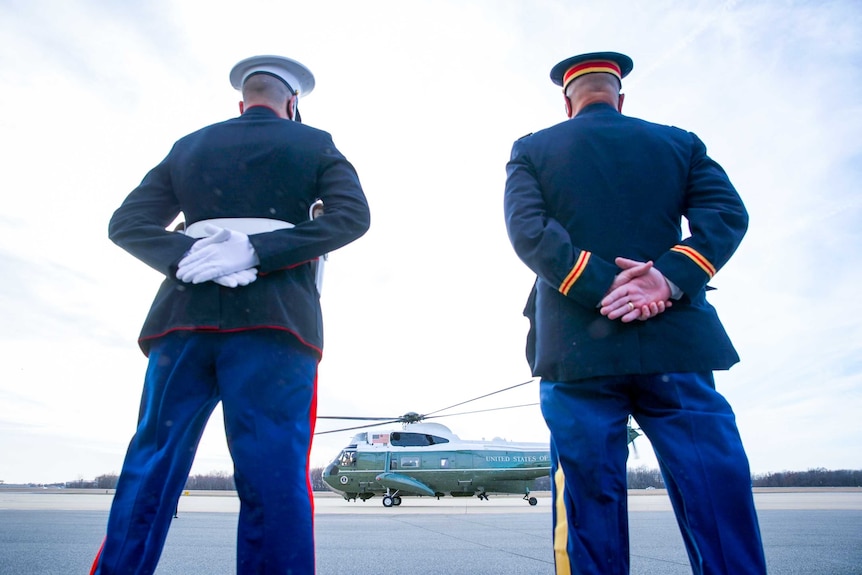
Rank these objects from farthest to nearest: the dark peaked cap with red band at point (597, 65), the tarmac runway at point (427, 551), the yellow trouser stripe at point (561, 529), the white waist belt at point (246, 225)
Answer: the tarmac runway at point (427, 551) < the dark peaked cap with red band at point (597, 65) < the white waist belt at point (246, 225) < the yellow trouser stripe at point (561, 529)

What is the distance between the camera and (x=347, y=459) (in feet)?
61.7

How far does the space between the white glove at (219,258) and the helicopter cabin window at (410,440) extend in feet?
58.7

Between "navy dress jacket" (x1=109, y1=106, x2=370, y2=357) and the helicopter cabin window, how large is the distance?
17648mm

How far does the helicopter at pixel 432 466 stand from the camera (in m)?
18.3

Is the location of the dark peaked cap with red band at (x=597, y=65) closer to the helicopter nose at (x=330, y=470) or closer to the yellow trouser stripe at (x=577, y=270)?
the yellow trouser stripe at (x=577, y=270)

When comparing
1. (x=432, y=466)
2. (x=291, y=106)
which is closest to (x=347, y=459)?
(x=432, y=466)

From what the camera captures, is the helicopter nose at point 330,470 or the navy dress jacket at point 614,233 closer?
the navy dress jacket at point 614,233

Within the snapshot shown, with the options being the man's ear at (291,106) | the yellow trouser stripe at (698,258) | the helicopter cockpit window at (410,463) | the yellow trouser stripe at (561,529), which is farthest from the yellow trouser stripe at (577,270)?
the helicopter cockpit window at (410,463)

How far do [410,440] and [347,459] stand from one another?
7.10ft

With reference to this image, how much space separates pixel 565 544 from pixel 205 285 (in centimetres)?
121

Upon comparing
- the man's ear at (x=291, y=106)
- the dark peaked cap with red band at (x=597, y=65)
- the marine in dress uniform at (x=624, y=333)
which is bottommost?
the marine in dress uniform at (x=624, y=333)

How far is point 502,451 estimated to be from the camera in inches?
730

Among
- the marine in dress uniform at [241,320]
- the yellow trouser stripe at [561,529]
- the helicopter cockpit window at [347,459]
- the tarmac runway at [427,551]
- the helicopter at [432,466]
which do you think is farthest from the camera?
the helicopter cockpit window at [347,459]

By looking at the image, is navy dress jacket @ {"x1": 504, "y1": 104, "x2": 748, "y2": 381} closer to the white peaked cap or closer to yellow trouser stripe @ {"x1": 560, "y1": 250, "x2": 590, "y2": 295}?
yellow trouser stripe @ {"x1": 560, "y1": 250, "x2": 590, "y2": 295}
